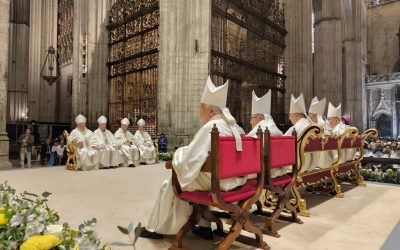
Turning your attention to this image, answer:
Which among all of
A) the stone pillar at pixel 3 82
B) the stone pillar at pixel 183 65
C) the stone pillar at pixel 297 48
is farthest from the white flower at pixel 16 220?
the stone pillar at pixel 297 48

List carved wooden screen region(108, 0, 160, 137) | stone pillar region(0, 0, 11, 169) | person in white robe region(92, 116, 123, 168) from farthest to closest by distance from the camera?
carved wooden screen region(108, 0, 160, 137)
person in white robe region(92, 116, 123, 168)
stone pillar region(0, 0, 11, 169)

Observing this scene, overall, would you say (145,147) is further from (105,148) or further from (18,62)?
(18,62)

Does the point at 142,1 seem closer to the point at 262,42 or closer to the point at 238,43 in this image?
the point at 238,43

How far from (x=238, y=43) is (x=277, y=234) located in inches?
459

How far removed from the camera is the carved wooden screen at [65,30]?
72.1 feet

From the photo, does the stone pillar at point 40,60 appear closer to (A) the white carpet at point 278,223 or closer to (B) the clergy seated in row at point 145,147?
(B) the clergy seated in row at point 145,147

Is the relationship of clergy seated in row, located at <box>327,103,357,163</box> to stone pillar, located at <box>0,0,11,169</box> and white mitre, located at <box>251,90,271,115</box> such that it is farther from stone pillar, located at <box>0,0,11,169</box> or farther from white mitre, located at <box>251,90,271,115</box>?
stone pillar, located at <box>0,0,11,169</box>

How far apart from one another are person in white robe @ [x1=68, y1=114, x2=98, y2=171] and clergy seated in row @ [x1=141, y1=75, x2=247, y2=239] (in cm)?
634

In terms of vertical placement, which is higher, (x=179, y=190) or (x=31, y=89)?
(x=31, y=89)

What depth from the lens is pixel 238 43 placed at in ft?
45.6

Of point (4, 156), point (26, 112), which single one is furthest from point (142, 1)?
point (26, 112)

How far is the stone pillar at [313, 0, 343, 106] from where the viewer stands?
1970 centimetres

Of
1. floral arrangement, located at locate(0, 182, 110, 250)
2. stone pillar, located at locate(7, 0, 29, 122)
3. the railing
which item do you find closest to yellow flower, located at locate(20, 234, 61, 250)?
floral arrangement, located at locate(0, 182, 110, 250)

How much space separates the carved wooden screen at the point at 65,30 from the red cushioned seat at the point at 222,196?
71.4 feet
